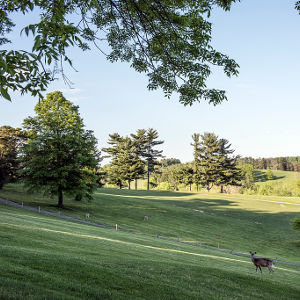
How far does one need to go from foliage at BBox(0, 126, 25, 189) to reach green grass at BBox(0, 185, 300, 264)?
3106mm

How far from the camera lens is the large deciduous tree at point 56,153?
3384 cm

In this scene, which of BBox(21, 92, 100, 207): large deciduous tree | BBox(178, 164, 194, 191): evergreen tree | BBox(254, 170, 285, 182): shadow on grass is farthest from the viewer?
BBox(254, 170, 285, 182): shadow on grass

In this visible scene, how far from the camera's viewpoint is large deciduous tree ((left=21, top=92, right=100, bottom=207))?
33.8 metres

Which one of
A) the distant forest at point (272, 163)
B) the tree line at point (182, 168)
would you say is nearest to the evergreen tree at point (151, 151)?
the tree line at point (182, 168)

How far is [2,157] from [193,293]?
3924cm

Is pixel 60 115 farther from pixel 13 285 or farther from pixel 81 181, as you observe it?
pixel 13 285

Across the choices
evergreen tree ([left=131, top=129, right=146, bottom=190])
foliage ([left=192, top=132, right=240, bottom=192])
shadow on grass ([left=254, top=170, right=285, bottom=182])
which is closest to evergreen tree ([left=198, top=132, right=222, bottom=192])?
foliage ([left=192, top=132, right=240, bottom=192])

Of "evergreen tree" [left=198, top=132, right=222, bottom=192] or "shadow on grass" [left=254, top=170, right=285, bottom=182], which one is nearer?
"evergreen tree" [left=198, top=132, right=222, bottom=192]

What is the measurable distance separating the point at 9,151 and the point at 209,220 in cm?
3427

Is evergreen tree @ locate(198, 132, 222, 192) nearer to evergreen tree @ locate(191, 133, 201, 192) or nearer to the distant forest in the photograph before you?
evergreen tree @ locate(191, 133, 201, 192)

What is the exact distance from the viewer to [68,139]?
34.2 meters

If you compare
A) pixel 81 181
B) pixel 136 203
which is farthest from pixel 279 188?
pixel 81 181

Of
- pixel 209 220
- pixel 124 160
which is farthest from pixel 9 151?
pixel 124 160

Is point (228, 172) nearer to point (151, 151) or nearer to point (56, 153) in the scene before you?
A: point (151, 151)
